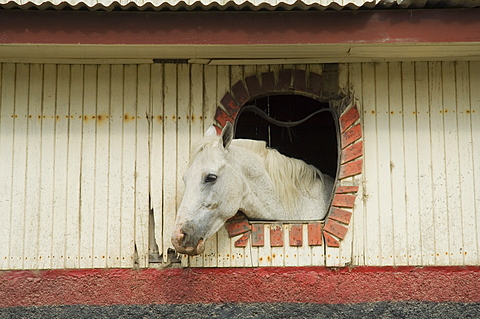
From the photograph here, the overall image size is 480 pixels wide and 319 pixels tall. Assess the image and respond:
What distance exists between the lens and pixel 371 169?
5629 mm

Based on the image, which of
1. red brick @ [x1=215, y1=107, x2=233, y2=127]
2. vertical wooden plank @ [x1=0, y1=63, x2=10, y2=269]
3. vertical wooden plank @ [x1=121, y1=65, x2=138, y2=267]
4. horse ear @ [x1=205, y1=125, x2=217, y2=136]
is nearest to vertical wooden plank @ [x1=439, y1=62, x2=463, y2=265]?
red brick @ [x1=215, y1=107, x2=233, y2=127]

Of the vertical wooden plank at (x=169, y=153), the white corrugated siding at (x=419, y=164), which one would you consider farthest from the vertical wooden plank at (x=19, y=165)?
the white corrugated siding at (x=419, y=164)

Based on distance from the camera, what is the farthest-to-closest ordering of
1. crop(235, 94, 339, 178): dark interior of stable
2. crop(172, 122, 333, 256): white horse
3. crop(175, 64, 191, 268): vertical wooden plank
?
crop(235, 94, 339, 178): dark interior of stable < crop(175, 64, 191, 268): vertical wooden plank < crop(172, 122, 333, 256): white horse

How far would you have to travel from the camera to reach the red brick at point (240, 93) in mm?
5723

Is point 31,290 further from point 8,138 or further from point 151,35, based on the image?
point 151,35

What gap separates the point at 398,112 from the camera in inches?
225

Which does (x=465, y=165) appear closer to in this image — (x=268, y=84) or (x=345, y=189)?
(x=345, y=189)

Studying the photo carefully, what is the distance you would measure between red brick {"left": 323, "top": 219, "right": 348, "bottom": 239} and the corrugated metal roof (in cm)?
Answer: 192

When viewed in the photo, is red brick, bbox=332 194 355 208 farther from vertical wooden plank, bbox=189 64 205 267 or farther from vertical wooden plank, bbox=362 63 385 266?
vertical wooden plank, bbox=189 64 205 267

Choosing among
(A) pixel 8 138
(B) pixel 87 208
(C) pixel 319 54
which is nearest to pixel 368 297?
(C) pixel 319 54

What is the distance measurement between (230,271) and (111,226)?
1.17 meters

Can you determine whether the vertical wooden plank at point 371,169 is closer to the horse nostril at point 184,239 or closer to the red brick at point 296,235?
the red brick at point 296,235

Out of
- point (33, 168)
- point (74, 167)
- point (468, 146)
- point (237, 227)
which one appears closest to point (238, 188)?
point (237, 227)

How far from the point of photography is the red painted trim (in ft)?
16.1
